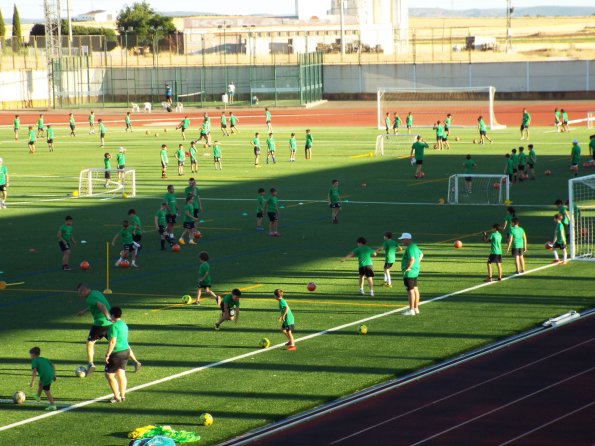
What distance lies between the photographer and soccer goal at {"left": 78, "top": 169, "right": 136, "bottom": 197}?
45094mm

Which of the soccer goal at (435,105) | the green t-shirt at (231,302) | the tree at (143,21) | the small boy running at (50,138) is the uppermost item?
the tree at (143,21)

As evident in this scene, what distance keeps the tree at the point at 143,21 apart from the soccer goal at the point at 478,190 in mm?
93417

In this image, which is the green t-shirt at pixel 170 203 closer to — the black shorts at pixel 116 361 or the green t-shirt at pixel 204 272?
the green t-shirt at pixel 204 272

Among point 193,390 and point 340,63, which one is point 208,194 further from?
point 340,63

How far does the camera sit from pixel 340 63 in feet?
340

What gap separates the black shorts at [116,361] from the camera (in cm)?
1700

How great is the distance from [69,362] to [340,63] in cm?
8561

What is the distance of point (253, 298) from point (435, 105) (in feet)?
221

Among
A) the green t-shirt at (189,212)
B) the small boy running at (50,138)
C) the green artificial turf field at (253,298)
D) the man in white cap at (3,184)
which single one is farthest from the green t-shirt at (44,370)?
the small boy running at (50,138)

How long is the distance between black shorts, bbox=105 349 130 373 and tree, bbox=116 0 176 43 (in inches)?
4723

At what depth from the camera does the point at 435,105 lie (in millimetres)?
90562

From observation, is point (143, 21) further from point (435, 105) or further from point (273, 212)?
point (273, 212)

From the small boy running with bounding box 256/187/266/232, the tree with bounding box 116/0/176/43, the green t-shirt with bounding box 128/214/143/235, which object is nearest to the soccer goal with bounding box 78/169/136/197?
the small boy running with bounding box 256/187/266/232

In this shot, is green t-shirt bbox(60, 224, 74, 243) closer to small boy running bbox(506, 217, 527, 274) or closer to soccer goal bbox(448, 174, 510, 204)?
small boy running bbox(506, 217, 527, 274)
